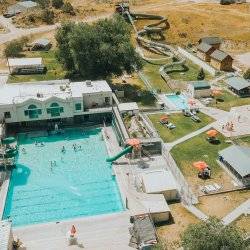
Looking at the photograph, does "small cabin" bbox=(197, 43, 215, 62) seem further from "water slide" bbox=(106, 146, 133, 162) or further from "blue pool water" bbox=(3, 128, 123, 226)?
"water slide" bbox=(106, 146, 133, 162)

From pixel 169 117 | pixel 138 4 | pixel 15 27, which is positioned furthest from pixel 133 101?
pixel 138 4

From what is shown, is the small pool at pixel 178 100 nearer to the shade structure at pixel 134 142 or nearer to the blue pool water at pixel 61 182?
the blue pool water at pixel 61 182

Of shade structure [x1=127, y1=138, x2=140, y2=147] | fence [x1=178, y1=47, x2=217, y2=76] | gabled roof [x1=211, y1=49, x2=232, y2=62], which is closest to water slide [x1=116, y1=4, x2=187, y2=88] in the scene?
fence [x1=178, y1=47, x2=217, y2=76]

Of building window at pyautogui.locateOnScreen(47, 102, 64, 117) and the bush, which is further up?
building window at pyautogui.locateOnScreen(47, 102, 64, 117)

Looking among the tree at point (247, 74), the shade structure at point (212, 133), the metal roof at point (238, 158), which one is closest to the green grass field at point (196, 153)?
the shade structure at point (212, 133)

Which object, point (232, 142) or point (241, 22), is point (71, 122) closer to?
point (232, 142)

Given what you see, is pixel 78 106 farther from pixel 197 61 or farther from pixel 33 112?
pixel 197 61
